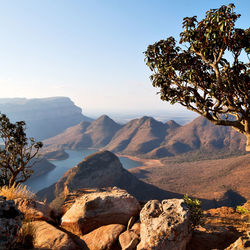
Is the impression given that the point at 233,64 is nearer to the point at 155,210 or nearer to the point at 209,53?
the point at 209,53

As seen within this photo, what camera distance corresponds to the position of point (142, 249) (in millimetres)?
6180

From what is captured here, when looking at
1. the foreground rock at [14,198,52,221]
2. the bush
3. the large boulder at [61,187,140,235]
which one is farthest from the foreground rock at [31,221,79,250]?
the bush

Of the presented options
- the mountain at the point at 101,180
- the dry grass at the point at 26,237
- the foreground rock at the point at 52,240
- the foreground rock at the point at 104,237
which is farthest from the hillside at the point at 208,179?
the dry grass at the point at 26,237

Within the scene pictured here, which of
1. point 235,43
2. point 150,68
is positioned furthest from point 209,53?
point 150,68

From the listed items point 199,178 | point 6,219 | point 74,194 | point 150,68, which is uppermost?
point 150,68

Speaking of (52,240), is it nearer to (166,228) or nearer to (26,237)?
(26,237)

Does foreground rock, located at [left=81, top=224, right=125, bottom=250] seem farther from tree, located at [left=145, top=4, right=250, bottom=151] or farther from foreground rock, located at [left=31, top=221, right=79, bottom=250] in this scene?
tree, located at [left=145, top=4, right=250, bottom=151]

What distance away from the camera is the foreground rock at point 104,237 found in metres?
7.09

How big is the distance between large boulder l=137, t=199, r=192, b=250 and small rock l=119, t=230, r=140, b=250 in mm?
325

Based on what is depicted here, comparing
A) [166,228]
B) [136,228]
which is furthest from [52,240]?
[166,228]

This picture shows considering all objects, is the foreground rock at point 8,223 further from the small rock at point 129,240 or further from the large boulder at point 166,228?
the large boulder at point 166,228

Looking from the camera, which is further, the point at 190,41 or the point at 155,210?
the point at 190,41

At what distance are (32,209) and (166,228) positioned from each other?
6.24 metres

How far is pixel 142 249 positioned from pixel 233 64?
11617 mm
